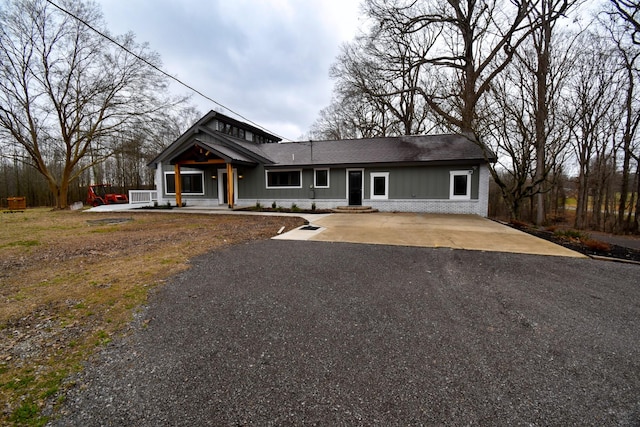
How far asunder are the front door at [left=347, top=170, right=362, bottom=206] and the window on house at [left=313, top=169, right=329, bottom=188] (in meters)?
1.31

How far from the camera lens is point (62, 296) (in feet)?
11.6

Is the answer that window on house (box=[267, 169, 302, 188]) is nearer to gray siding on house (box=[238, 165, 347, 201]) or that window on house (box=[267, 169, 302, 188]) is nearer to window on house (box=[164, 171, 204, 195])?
gray siding on house (box=[238, 165, 347, 201])

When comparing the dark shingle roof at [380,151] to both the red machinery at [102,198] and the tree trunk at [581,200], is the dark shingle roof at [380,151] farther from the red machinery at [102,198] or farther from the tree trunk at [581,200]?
the red machinery at [102,198]

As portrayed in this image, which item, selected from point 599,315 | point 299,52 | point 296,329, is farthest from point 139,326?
point 299,52

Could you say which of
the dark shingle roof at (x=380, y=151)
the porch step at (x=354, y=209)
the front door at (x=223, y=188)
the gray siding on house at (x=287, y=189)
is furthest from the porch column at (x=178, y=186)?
the porch step at (x=354, y=209)

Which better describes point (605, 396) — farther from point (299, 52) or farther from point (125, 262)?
point (299, 52)

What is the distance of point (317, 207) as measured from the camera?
1591 centimetres

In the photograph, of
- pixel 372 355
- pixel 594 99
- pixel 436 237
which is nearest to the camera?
pixel 372 355

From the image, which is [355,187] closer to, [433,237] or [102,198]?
[433,237]

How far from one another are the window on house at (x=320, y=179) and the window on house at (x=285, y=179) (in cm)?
92

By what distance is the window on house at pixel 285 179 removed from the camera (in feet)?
53.0

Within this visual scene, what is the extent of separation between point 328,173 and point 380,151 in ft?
10.7

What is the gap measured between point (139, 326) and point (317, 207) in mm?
13291

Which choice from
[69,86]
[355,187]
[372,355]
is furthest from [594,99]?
[69,86]
